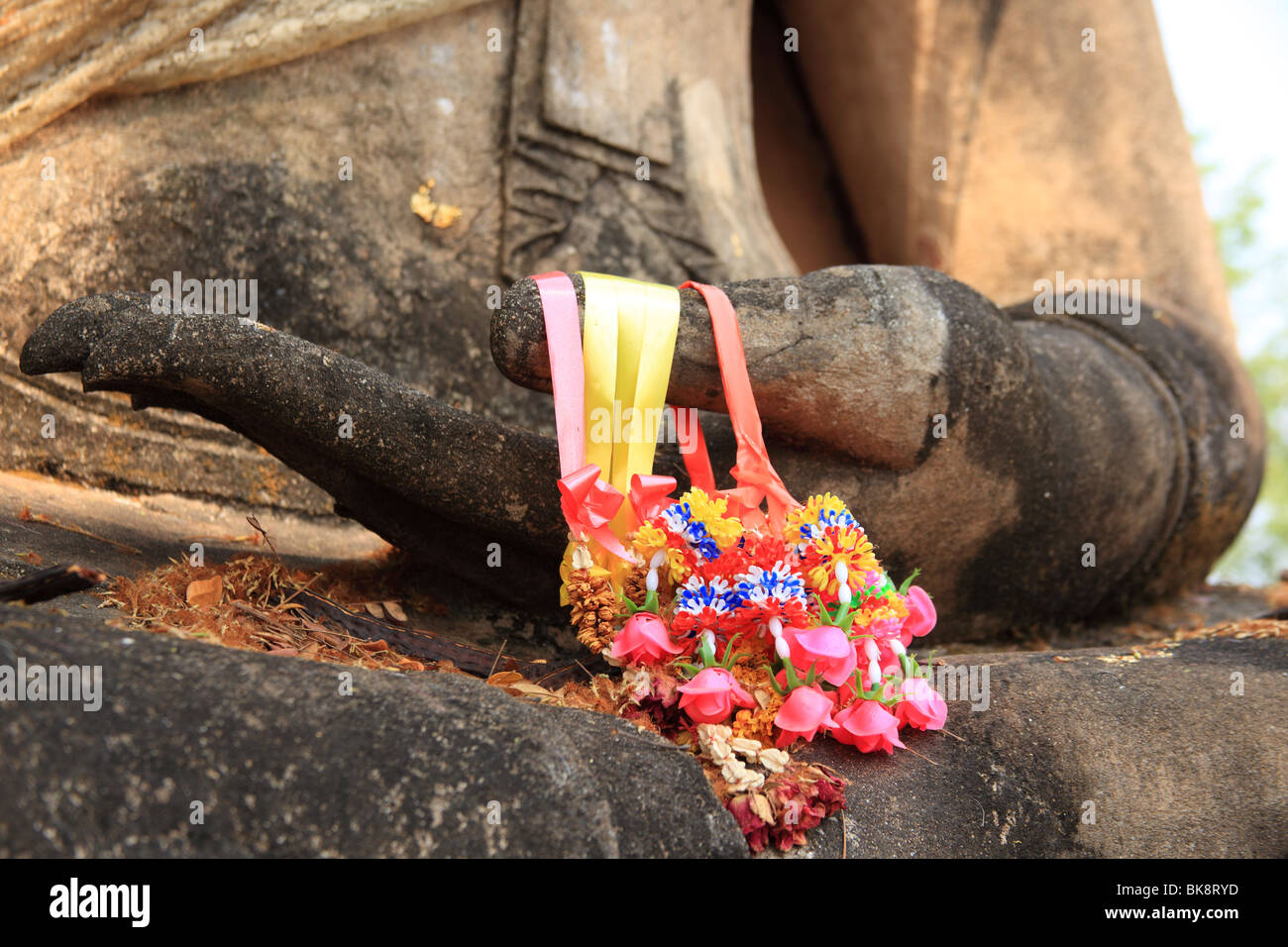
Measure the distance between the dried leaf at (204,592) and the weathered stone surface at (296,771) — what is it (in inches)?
13.1

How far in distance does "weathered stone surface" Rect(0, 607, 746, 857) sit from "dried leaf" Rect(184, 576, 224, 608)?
0.33 metres

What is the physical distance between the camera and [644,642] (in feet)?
4.67

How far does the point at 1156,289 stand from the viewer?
2947 mm

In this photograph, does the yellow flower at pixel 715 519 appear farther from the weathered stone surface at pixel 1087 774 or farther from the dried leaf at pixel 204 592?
the dried leaf at pixel 204 592

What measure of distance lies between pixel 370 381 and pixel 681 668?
2.00 ft

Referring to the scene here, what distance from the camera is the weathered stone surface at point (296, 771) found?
951 millimetres

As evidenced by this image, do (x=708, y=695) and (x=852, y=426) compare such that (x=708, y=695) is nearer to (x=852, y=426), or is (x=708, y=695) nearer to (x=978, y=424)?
(x=852, y=426)

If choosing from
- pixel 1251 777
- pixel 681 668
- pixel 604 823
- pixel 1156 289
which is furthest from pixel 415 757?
pixel 1156 289

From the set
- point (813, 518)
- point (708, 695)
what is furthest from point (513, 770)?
point (813, 518)

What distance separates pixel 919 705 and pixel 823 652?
0.66 feet

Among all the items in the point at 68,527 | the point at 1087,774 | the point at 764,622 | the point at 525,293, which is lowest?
the point at 1087,774

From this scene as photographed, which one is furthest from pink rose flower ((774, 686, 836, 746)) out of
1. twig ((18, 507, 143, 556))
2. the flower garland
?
twig ((18, 507, 143, 556))

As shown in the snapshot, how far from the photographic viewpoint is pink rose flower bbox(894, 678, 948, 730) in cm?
148

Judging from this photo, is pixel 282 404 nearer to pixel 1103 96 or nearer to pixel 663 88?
pixel 663 88
